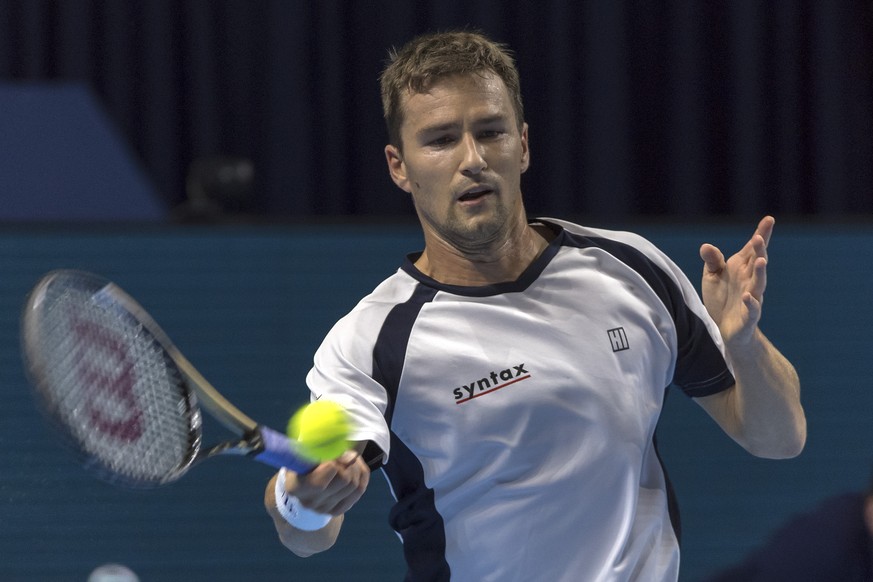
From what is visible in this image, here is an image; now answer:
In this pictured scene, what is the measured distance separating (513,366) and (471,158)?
36 cm

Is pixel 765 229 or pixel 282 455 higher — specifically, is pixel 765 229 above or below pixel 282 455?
above

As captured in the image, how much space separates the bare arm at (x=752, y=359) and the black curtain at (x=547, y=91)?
2.28m

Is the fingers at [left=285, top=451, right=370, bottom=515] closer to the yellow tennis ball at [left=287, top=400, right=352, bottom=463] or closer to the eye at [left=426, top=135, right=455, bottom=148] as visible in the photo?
the yellow tennis ball at [left=287, top=400, right=352, bottom=463]

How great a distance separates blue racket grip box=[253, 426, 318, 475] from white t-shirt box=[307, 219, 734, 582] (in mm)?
201

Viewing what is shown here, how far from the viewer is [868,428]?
11.5 feet

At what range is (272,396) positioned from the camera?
345cm

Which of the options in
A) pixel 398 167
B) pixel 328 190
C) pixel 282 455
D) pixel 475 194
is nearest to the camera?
pixel 282 455

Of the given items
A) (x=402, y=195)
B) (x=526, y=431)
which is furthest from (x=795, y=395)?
(x=402, y=195)

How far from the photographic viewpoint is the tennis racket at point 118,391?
6.26 ft

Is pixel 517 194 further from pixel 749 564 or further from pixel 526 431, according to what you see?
pixel 749 564

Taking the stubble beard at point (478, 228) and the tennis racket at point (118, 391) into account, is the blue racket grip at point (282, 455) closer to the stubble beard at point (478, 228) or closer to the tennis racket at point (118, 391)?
the tennis racket at point (118, 391)

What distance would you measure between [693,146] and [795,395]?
7.91 ft

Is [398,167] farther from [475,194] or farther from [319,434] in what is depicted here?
[319,434]

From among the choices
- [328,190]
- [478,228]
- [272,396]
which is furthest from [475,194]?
[328,190]
